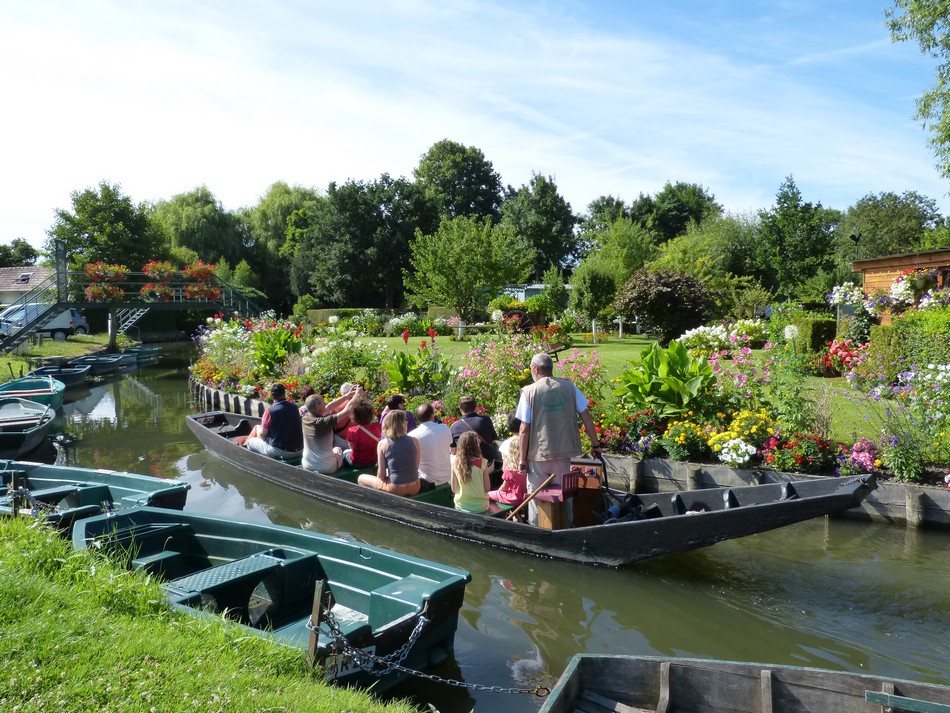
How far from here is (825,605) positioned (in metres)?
5.99

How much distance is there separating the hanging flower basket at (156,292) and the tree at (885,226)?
3466 cm

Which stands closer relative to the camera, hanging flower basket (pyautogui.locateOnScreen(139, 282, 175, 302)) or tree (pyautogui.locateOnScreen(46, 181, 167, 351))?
hanging flower basket (pyautogui.locateOnScreen(139, 282, 175, 302))

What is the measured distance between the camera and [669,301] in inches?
789

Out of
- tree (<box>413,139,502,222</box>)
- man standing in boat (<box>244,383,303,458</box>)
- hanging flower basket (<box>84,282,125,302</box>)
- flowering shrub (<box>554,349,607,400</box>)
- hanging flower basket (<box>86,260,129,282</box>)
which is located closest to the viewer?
man standing in boat (<box>244,383,303,458</box>)

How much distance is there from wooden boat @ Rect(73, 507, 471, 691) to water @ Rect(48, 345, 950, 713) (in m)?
0.66

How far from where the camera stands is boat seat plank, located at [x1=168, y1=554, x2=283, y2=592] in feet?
15.1

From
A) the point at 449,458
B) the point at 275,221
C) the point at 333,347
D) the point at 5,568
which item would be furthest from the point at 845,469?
the point at 275,221

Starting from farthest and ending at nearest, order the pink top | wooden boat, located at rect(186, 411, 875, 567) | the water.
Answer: the pink top
wooden boat, located at rect(186, 411, 875, 567)
the water

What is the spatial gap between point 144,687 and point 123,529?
2.71 m

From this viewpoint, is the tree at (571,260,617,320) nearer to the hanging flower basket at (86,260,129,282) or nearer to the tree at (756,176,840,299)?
the tree at (756,176,840,299)

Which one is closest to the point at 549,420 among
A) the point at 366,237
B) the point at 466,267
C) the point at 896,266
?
the point at 896,266

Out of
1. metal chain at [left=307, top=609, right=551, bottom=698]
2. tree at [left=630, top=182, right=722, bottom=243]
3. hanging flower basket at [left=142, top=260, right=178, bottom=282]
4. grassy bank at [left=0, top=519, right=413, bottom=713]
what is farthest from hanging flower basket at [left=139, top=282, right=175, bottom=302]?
tree at [left=630, top=182, right=722, bottom=243]

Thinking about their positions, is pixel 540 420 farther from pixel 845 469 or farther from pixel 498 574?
pixel 845 469

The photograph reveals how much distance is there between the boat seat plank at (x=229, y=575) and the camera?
181 inches
